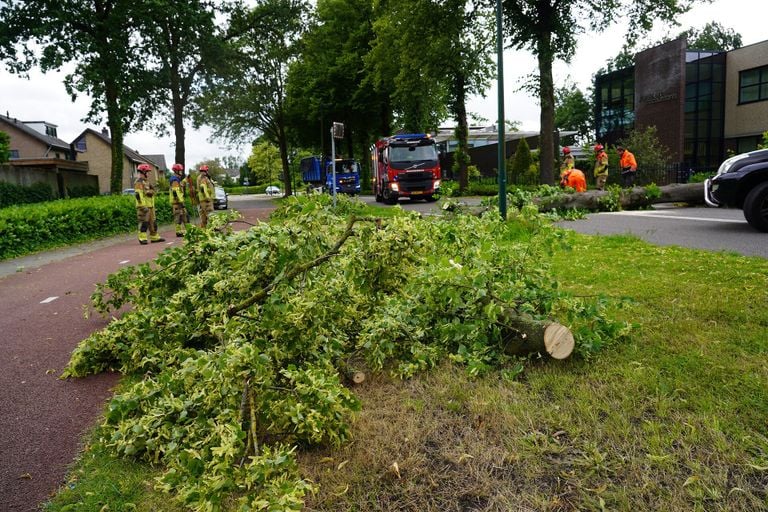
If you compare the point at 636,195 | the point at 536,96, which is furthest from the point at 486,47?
the point at 636,195

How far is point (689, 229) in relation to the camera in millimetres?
9609

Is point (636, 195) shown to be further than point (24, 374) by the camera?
Yes

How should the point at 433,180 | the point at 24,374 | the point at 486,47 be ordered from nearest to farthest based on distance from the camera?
the point at 24,374, the point at 433,180, the point at 486,47

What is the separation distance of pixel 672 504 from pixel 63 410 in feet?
12.0

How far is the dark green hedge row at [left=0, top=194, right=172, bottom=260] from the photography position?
11836mm

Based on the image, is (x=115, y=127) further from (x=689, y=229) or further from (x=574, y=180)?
(x=689, y=229)

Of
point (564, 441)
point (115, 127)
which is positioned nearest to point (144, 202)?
point (115, 127)

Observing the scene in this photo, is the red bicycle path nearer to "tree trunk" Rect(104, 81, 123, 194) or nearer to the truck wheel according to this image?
the truck wheel

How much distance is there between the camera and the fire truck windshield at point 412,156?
960 inches

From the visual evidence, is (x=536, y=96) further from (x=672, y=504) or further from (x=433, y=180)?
(x=672, y=504)

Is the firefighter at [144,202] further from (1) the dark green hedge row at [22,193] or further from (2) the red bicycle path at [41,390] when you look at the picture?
(1) the dark green hedge row at [22,193]

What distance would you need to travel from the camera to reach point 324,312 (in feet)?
11.6

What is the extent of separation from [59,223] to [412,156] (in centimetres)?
1464

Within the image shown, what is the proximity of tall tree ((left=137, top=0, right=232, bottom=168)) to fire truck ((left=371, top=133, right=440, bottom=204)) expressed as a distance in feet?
28.3
